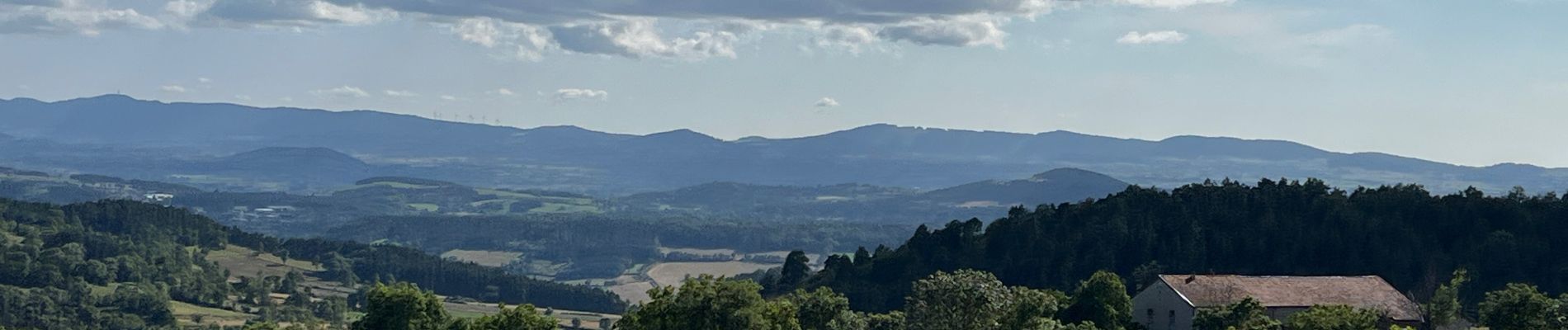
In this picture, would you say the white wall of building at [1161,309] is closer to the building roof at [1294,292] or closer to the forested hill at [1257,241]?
the building roof at [1294,292]

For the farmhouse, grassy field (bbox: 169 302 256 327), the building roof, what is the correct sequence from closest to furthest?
the farmhouse → the building roof → grassy field (bbox: 169 302 256 327)

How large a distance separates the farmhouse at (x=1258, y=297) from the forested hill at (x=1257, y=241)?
2402cm

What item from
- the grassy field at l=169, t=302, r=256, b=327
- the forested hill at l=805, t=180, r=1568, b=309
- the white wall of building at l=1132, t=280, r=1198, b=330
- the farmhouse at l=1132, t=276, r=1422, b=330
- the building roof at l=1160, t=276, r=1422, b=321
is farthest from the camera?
the grassy field at l=169, t=302, r=256, b=327

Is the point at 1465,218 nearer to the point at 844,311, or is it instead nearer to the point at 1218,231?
the point at 1218,231

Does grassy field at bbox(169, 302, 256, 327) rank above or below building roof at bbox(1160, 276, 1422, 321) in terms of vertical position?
below

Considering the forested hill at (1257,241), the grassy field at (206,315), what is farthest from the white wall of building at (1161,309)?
the grassy field at (206,315)

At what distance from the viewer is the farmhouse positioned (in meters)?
91.6

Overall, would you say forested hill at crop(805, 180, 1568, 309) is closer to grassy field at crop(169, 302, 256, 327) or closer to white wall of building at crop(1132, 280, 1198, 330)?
white wall of building at crop(1132, 280, 1198, 330)

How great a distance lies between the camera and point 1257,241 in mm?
133250

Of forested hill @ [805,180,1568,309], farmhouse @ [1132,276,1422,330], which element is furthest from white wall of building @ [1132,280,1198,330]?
forested hill @ [805,180,1568,309]

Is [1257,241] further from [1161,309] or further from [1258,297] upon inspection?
[1258,297]

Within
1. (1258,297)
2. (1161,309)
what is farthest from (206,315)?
(1258,297)

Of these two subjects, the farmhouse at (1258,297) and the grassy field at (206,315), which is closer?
the farmhouse at (1258,297)

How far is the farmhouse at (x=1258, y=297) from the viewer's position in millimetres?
91625
